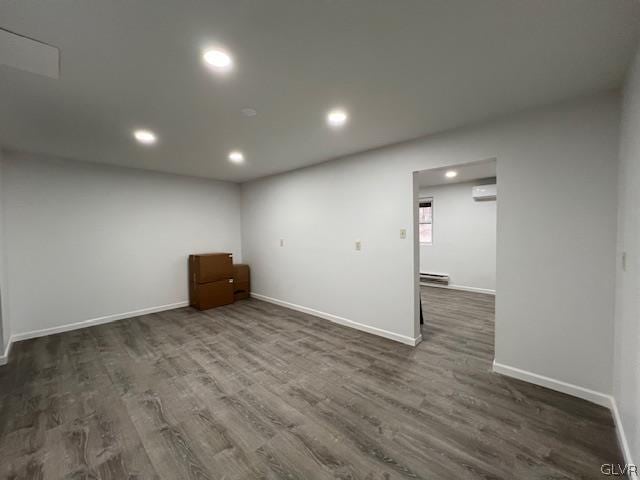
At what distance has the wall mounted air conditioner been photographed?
17.5ft

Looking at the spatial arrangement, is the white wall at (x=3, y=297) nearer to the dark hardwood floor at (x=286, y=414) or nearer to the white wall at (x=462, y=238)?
the dark hardwood floor at (x=286, y=414)

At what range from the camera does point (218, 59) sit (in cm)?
160

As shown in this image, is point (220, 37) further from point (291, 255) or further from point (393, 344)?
point (291, 255)

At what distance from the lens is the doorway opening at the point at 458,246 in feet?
14.7

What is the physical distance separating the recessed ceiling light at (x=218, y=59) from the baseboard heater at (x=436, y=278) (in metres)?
6.08

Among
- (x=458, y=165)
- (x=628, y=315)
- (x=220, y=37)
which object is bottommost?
(x=628, y=315)

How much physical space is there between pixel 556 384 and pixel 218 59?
3552 mm

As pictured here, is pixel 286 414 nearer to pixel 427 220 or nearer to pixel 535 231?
pixel 535 231

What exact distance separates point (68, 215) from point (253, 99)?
12.0 feet

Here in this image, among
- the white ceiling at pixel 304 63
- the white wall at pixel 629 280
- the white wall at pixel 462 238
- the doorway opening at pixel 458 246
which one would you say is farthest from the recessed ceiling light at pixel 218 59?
the white wall at pixel 462 238

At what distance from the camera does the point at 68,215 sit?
381cm

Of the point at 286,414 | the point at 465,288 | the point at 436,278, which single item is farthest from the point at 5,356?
the point at 465,288

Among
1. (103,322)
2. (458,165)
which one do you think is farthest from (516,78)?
(103,322)

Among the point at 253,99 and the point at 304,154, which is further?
the point at 304,154
